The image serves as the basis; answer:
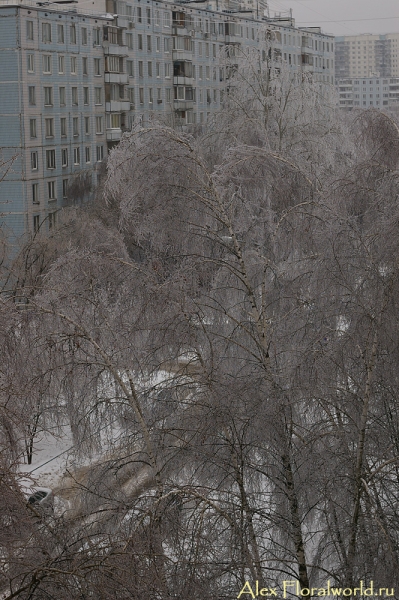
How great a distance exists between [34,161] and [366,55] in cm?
9965

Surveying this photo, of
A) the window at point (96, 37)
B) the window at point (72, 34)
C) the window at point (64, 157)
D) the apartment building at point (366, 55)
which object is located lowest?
the window at point (64, 157)

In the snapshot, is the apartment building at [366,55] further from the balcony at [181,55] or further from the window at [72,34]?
the window at [72,34]

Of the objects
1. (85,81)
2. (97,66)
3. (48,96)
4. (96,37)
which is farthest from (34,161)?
(96,37)

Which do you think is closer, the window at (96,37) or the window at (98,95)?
the window at (96,37)

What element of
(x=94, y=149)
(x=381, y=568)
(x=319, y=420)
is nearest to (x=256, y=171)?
(x=319, y=420)

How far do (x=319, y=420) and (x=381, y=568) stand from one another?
5.34 ft

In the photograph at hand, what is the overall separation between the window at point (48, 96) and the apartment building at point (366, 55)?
9282cm

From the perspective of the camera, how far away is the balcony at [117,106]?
3953 centimetres

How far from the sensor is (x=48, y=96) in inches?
1391

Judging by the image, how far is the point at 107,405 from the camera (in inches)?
328

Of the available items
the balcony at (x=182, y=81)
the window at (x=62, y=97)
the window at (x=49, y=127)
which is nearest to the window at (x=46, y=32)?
the window at (x=62, y=97)

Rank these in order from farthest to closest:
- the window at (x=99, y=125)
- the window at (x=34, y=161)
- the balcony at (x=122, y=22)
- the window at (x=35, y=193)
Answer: the balcony at (x=122, y=22) < the window at (x=99, y=125) < the window at (x=35, y=193) < the window at (x=34, y=161)

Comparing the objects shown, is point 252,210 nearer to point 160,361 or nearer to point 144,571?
point 160,361

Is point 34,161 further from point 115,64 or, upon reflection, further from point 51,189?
point 115,64
